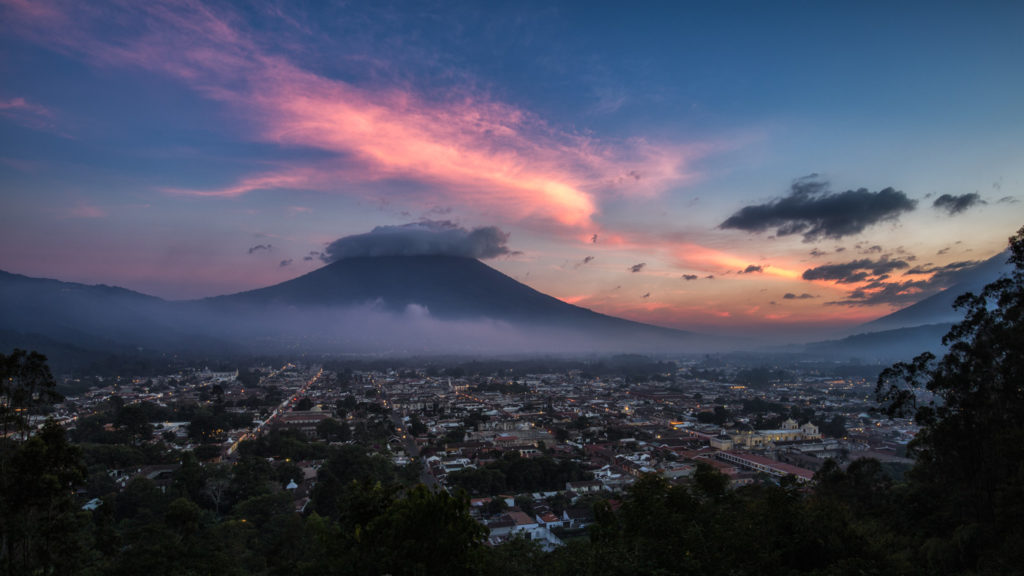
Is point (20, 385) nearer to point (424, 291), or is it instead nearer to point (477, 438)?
point (477, 438)

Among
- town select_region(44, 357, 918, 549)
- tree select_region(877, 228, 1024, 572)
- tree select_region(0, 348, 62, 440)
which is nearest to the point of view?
tree select_region(0, 348, 62, 440)

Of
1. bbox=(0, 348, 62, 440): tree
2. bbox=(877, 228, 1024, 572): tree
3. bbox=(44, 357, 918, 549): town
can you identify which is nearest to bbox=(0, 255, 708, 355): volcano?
bbox=(44, 357, 918, 549): town

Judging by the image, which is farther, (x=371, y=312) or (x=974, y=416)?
(x=371, y=312)

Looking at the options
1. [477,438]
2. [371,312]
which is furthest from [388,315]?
[477,438]

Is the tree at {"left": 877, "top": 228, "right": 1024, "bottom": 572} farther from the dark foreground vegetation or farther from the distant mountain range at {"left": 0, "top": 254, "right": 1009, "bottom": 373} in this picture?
the distant mountain range at {"left": 0, "top": 254, "right": 1009, "bottom": 373}

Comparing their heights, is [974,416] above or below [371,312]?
below

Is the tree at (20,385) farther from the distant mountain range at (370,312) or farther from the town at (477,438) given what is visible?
the distant mountain range at (370,312)

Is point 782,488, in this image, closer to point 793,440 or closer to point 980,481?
point 980,481

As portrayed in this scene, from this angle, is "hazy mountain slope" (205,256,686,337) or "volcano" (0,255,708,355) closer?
"volcano" (0,255,708,355)
